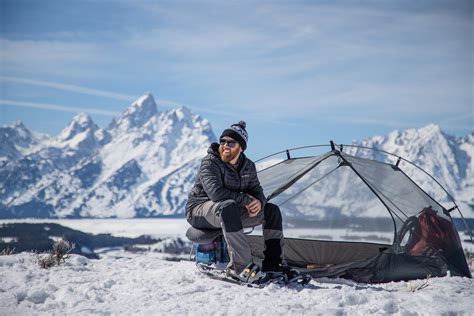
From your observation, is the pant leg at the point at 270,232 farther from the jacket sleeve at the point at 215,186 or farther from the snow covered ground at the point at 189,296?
the snow covered ground at the point at 189,296

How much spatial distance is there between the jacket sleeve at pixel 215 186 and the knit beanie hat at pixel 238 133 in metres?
0.50

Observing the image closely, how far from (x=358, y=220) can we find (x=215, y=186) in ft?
16.4

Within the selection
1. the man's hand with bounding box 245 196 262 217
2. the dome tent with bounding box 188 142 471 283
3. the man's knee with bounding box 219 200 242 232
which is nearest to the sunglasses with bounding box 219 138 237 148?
the man's hand with bounding box 245 196 262 217

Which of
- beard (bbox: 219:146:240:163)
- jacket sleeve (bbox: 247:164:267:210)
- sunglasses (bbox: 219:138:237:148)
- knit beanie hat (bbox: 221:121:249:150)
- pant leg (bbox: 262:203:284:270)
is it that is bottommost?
pant leg (bbox: 262:203:284:270)

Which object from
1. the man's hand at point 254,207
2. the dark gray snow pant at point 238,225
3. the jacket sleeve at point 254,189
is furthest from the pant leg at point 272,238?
the man's hand at point 254,207

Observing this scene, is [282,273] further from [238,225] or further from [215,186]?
[215,186]

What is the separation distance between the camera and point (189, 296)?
5.97 metres

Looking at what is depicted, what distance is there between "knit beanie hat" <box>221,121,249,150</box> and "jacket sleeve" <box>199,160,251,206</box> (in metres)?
0.50

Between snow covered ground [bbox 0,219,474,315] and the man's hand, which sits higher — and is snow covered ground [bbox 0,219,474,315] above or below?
below

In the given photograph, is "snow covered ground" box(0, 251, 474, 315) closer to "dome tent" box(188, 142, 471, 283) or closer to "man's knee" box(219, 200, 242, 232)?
"man's knee" box(219, 200, 242, 232)

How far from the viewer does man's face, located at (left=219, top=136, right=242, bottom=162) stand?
7.00 m

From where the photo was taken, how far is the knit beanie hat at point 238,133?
7062 millimetres

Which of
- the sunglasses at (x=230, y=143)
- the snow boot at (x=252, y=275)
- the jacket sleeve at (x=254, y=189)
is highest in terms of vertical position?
the sunglasses at (x=230, y=143)

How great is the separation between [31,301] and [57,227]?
559ft
